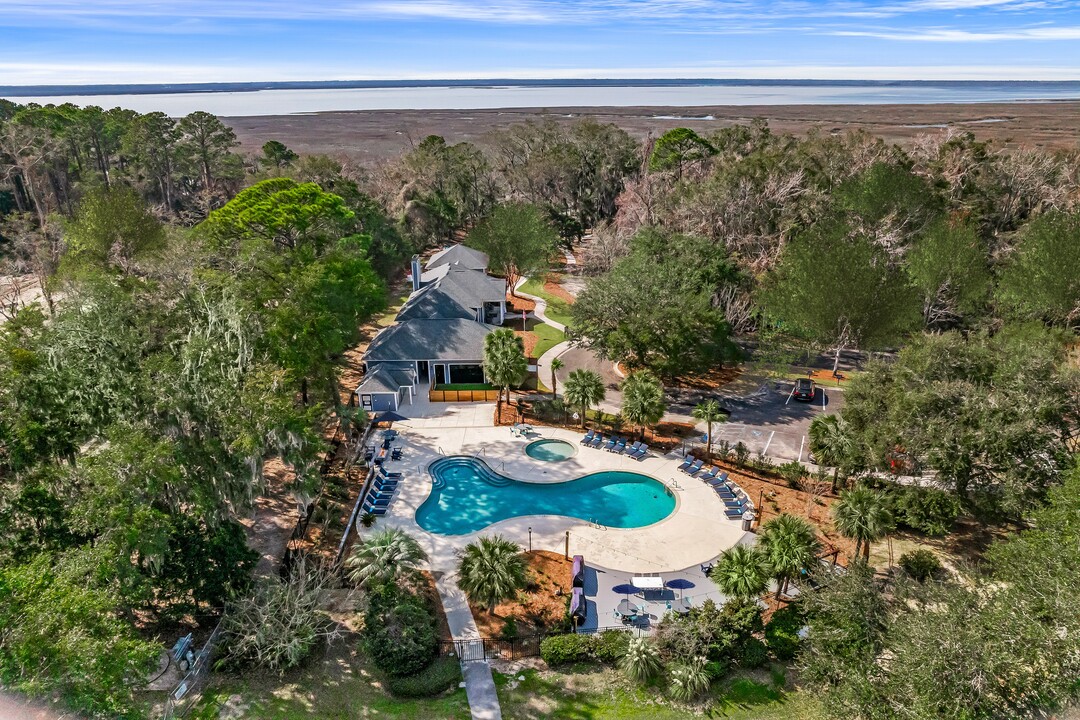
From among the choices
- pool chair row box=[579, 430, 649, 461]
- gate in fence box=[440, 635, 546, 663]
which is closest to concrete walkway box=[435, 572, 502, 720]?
gate in fence box=[440, 635, 546, 663]

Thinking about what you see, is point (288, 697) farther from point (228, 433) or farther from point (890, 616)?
point (890, 616)

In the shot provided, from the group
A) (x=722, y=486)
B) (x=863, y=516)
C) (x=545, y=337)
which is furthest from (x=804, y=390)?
(x=545, y=337)

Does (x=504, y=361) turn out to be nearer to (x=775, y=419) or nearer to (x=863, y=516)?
(x=775, y=419)

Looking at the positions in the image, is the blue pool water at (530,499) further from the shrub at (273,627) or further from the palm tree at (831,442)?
the shrub at (273,627)

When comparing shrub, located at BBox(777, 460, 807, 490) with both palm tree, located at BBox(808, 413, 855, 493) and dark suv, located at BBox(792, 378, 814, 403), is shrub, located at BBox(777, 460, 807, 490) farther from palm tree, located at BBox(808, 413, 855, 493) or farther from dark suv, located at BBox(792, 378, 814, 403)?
dark suv, located at BBox(792, 378, 814, 403)

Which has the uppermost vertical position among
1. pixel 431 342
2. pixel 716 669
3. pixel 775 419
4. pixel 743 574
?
pixel 431 342

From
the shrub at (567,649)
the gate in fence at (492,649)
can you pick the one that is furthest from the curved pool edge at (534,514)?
the shrub at (567,649)
